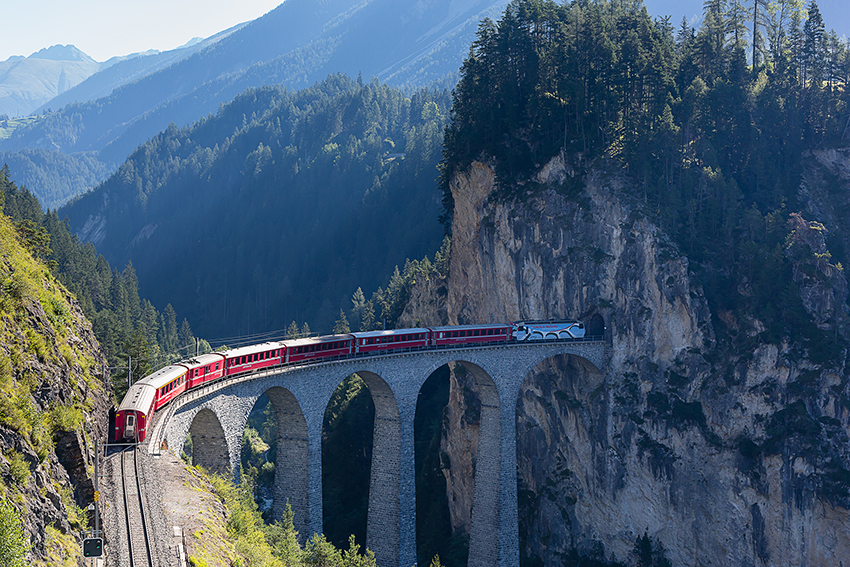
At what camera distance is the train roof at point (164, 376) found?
37812 millimetres

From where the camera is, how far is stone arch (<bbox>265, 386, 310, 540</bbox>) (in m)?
48.0

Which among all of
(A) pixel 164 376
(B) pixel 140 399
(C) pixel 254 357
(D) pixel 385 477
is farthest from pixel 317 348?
(B) pixel 140 399

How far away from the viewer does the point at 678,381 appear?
197 ft

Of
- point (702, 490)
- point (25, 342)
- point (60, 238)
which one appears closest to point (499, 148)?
point (702, 490)

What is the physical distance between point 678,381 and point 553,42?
3529 centimetres

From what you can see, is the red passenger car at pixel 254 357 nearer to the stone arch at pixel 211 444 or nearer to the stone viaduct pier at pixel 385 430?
the stone viaduct pier at pixel 385 430

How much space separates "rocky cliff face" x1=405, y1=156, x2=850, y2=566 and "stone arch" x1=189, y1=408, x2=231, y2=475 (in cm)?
3175

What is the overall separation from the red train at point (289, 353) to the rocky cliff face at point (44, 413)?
1844mm

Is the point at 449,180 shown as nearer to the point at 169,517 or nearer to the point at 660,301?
the point at 660,301

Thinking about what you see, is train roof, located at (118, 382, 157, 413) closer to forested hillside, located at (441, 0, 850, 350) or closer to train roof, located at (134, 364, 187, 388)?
train roof, located at (134, 364, 187, 388)

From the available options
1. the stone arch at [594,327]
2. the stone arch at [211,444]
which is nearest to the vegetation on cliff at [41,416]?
the stone arch at [211,444]

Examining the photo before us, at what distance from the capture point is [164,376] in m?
39.3

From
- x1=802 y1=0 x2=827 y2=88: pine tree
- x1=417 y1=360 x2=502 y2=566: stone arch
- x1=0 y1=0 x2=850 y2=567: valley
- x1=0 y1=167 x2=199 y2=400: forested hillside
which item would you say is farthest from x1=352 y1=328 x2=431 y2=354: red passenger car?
x1=802 y1=0 x2=827 y2=88: pine tree

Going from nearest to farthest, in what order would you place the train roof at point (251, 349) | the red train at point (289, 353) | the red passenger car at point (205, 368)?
1. the red train at point (289, 353)
2. the red passenger car at point (205, 368)
3. the train roof at point (251, 349)
